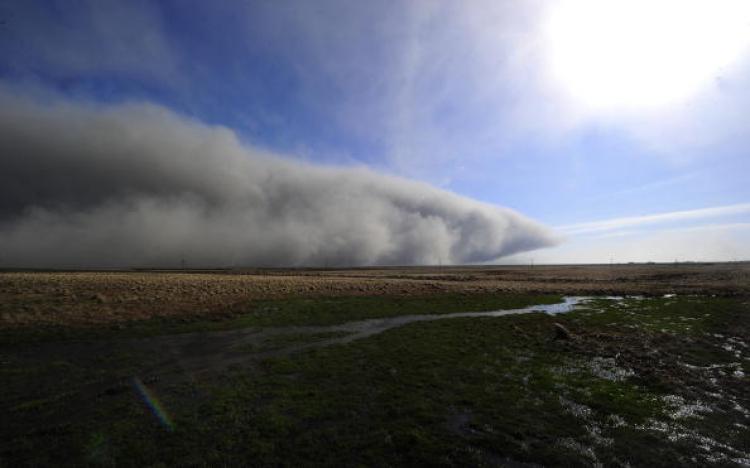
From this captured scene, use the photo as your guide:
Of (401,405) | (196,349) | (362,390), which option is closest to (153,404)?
(362,390)

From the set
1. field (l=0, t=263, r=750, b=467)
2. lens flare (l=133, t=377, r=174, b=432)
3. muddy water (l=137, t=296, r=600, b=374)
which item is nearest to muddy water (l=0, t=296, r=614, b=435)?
muddy water (l=137, t=296, r=600, b=374)

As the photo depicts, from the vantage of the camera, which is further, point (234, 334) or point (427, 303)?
point (427, 303)

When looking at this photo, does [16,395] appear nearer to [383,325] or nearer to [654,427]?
[383,325]

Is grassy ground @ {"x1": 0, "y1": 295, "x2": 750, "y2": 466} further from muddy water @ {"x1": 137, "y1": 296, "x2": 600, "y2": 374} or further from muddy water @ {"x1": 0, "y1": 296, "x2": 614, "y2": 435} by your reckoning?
muddy water @ {"x1": 137, "y1": 296, "x2": 600, "y2": 374}

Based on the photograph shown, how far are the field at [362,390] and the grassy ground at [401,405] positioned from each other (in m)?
0.07

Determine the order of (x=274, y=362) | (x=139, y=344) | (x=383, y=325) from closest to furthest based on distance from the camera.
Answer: (x=274, y=362)
(x=139, y=344)
(x=383, y=325)

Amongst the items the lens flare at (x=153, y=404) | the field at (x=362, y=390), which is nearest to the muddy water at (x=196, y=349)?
the field at (x=362, y=390)

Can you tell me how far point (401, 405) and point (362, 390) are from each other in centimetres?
217

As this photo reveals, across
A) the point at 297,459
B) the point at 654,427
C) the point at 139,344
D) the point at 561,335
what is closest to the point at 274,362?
the point at 297,459

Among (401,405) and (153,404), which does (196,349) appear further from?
(401,405)

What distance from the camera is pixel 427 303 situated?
41.8 m

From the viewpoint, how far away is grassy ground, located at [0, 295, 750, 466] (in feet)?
28.7

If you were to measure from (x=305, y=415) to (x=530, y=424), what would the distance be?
25.8 feet

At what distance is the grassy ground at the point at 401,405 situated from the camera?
8.74m
